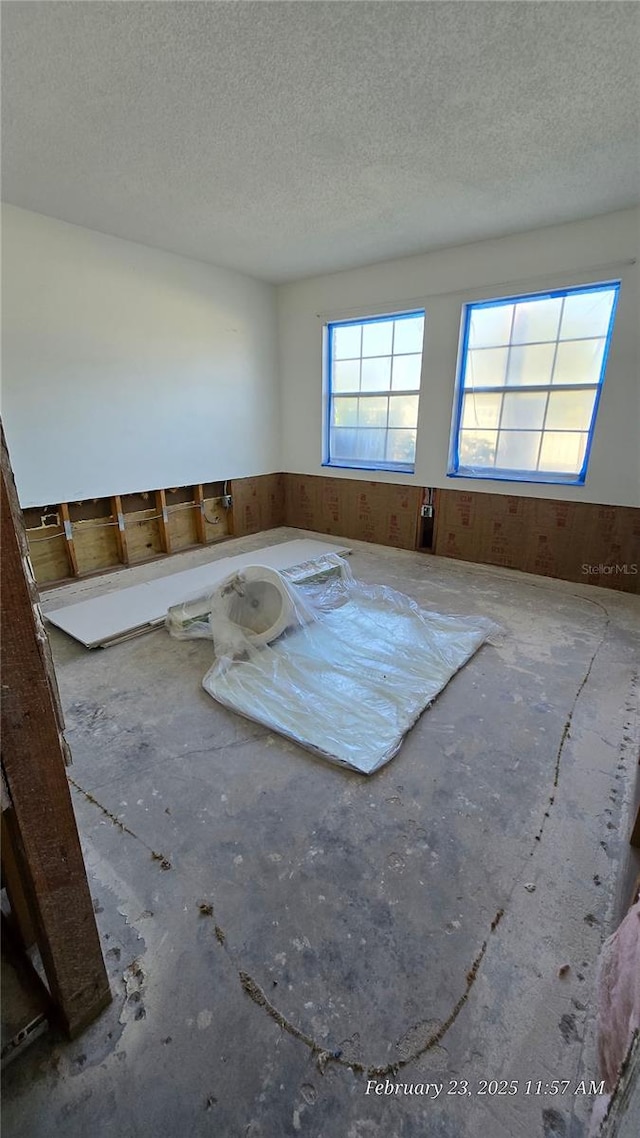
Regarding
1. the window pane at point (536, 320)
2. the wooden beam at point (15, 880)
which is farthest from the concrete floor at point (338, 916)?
the window pane at point (536, 320)

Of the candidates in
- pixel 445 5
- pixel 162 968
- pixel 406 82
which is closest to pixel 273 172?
pixel 406 82

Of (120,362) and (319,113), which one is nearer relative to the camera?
(319,113)

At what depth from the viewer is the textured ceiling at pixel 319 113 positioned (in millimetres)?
1686

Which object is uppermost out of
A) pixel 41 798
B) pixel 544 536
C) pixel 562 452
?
pixel 562 452

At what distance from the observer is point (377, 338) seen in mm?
4684

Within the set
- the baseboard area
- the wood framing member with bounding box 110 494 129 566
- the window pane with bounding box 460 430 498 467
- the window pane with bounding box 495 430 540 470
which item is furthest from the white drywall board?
the window pane with bounding box 495 430 540 470

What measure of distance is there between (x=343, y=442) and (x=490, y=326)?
6.20 ft

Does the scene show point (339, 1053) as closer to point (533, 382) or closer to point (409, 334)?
point (533, 382)

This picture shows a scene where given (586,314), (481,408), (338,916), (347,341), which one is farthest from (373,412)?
(338,916)

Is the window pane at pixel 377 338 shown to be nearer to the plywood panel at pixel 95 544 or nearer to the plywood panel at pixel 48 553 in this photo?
the plywood panel at pixel 95 544

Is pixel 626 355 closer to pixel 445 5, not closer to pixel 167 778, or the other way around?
pixel 445 5

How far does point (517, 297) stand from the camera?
3787 mm

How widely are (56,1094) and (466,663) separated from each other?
7.55 ft

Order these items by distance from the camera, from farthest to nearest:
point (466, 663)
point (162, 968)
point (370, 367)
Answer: point (370, 367) < point (466, 663) < point (162, 968)
